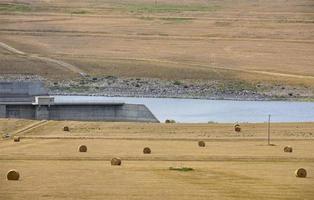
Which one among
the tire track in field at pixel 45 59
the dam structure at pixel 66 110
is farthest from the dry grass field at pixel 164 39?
the dam structure at pixel 66 110

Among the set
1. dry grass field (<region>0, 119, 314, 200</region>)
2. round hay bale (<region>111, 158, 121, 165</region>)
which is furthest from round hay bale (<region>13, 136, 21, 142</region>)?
round hay bale (<region>111, 158, 121, 165</region>)

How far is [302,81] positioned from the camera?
195 feet

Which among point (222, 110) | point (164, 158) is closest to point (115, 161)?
point (164, 158)

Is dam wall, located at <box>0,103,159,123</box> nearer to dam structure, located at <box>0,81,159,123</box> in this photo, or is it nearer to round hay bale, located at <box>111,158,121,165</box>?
dam structure, located at <box>0,81,159,123</box>

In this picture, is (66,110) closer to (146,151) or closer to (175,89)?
(146,151)

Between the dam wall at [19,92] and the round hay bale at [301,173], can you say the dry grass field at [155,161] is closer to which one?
the round hay bale at [301,173]

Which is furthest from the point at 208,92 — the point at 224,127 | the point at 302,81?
the point at 224,127

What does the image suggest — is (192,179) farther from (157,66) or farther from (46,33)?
(46,33)

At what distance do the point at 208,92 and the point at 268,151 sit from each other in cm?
2756

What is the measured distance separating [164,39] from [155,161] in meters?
48.9

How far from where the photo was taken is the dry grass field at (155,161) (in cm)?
1962

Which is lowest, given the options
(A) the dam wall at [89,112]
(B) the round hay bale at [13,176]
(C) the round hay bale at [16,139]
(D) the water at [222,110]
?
(B) the round hay bale at [13,176]

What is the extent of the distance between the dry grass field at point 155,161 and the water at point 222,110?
6422 mm

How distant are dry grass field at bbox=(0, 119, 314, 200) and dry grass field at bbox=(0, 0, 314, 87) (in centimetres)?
2514
